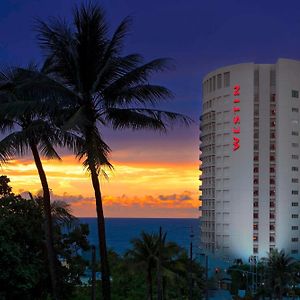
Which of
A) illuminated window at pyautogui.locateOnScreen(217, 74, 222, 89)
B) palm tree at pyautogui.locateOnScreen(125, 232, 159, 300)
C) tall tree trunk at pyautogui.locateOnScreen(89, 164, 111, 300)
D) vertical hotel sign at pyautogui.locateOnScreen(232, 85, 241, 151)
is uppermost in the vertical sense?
illuminated window at pyautogui.locateOnScreen(217, 74, 222, 89)

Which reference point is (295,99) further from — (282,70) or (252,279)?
(252,279)

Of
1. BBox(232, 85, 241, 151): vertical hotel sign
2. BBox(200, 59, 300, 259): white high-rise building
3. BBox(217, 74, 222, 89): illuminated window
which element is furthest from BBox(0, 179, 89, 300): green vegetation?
BBox(217, 74, 222, 89): illuminated window

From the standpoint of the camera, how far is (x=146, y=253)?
34.7 m

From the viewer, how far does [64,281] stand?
2650cm

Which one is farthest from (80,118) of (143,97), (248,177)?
(248,177)

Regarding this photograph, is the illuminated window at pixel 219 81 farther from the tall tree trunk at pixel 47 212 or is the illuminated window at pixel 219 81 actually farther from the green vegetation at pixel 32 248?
the tall tree trunk at pixel 47 212

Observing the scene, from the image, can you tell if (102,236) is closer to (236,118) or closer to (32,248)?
(32,248)

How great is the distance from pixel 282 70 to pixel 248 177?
67.7 feet

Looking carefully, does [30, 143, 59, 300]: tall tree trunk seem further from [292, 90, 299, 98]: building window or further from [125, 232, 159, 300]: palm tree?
[292, 90, 299, 98]: building window

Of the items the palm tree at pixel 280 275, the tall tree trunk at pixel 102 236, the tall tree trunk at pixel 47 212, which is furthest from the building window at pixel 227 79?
Result: the tall tree trunk at pixel 102 236

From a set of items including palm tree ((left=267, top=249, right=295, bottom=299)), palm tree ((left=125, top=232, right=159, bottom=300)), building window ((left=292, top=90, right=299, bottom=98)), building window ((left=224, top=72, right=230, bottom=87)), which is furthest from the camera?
building window ((left=224, top=72, right=230, bottom=87))

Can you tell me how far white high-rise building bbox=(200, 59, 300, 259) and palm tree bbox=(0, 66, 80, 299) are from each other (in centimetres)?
8662

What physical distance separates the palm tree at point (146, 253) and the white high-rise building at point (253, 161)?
235ft

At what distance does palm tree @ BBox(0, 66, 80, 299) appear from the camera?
669 inches
